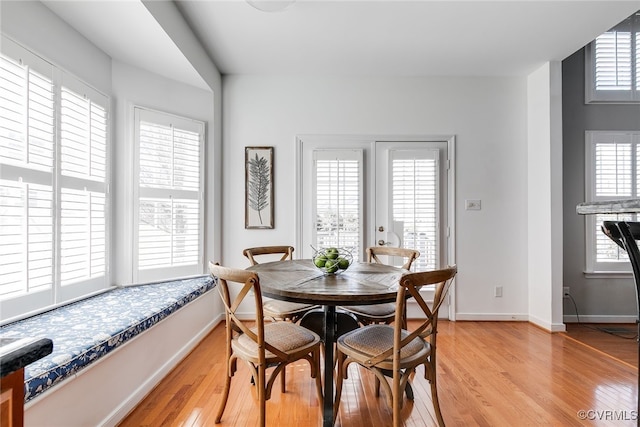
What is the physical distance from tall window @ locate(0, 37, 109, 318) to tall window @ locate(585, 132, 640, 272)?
4863mm

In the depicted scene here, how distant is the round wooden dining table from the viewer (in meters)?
1.51

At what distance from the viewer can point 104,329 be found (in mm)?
1700

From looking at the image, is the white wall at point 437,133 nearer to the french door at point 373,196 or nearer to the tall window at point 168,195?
the french door at point 373,196

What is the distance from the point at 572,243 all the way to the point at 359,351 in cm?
323

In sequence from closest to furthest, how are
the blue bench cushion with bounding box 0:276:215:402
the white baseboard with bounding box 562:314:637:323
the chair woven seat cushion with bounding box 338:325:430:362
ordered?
the blue bench cushion with bounding box 0:276:215:402, the chair woven seat cushion with bounding box 338:325:430:362, the white baseboard with bounding box 562:314:637:323

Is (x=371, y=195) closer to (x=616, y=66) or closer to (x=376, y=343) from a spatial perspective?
(x=376, y=343)

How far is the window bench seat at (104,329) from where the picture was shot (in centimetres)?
133

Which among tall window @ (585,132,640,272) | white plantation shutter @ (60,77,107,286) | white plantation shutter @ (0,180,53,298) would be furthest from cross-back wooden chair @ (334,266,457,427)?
tall window @ (585,132,640,272)

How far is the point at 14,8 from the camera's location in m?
1.75

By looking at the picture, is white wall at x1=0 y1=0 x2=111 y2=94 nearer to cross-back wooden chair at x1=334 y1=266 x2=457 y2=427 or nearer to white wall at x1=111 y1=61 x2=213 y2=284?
white wall at x1=111 y1=61 x2=213 y2=284

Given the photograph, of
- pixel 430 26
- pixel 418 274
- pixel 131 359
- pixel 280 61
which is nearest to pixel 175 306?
pixel 131 359

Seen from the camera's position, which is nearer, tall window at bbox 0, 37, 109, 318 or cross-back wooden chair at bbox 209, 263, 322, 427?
cross-back wooden chair at bbox 209, 263, 322, 427
